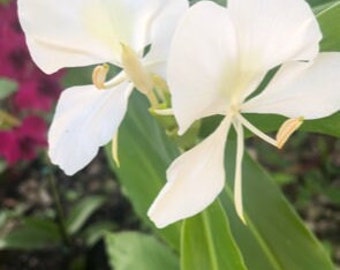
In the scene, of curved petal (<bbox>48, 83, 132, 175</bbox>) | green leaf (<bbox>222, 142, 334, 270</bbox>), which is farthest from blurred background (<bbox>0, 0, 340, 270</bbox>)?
curved petal (<bbox>48, 83, 132, 175</bbox>)

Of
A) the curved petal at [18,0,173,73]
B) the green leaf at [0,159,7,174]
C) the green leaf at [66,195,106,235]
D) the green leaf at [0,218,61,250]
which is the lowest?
the green leaf at [66,195,106,235]

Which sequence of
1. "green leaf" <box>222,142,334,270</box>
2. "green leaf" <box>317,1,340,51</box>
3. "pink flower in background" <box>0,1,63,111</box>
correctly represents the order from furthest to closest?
"pink flower in background" <box>0,1,63,111</box> → "green leaf" <box>222,142,334,270</box> → "green leaf" <box>317,1,340,51</box>

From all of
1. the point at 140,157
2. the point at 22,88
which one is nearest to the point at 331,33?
the point at 140,157

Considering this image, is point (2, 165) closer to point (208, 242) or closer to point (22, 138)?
point (22, 138)

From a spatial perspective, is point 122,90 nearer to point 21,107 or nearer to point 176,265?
point 176,265

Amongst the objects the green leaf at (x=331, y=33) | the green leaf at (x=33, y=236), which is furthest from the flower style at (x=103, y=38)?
the green leaf at (x=33, y=236)

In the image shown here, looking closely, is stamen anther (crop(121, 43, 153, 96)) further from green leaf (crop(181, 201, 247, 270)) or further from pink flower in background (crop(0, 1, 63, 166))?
pink flower in background (crop(0, 1, 63, 166))
